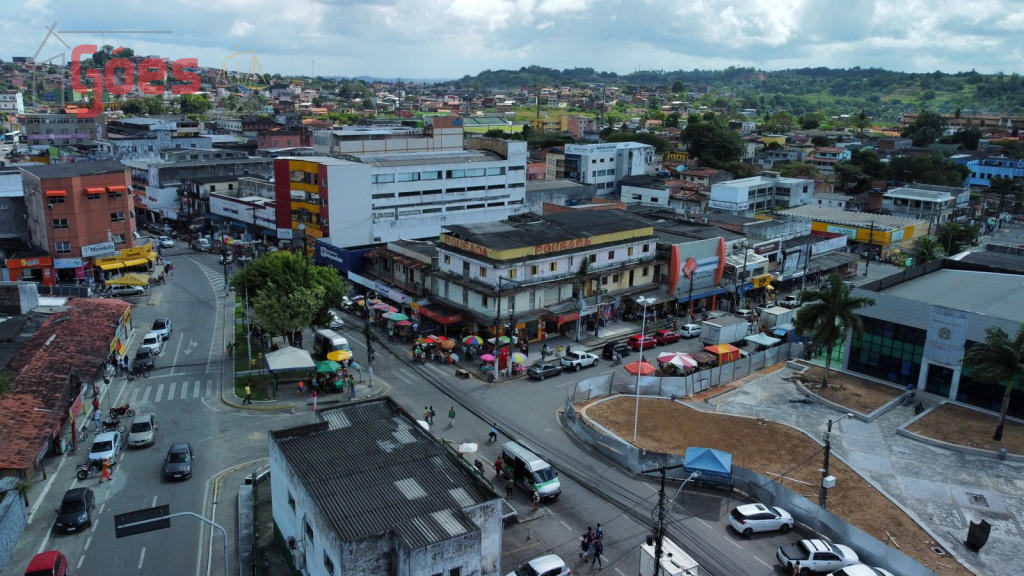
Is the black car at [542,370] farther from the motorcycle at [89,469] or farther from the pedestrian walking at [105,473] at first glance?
the motorcycle at [89,469]

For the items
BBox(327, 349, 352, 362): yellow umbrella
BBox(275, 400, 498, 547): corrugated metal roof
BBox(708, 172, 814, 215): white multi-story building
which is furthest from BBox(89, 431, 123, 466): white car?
BBox(708, 172, 814, 215): white multi-story building

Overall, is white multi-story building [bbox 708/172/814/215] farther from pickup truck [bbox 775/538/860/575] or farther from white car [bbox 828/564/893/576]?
white car [bbox 828/564/893/576]

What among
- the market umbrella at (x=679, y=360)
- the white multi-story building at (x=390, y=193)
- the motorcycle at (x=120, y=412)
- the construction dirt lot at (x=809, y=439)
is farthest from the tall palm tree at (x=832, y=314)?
the white multi-story building at (x=390, y=193)

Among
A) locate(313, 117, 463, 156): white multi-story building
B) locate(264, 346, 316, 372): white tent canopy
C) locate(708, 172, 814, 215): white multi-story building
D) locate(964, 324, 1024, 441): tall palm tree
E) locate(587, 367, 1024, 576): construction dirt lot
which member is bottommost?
locate(587, 367, 1024, 576): construction dirt lot

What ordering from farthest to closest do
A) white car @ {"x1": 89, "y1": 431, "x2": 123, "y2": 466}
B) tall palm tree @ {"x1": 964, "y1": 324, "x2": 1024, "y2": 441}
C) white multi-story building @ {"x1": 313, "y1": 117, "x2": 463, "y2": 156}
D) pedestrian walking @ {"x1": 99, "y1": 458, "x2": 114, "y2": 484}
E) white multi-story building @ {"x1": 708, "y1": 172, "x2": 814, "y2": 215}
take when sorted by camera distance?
white multi-story building @ {"x1": 708, "y1": 172, "x2": 814, "y2": 215} < white multi-story building @ {"x1": 313, "y1": 117, "x2": 463, "y2": 156} < tall palm tree @ {"x1": 964, "y1": 324, "x2": 1024, "y2": 441} < white car @ {"x1": 89, "y1": 431, "x2": 123, "y2": 466} < pedestrian walking @ {"x1": 99, "y1": 458, "x2": 114, "y2": 484}

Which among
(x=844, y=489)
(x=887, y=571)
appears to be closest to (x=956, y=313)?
(x=844, y=489)

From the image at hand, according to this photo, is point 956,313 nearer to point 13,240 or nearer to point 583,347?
point 583,347
